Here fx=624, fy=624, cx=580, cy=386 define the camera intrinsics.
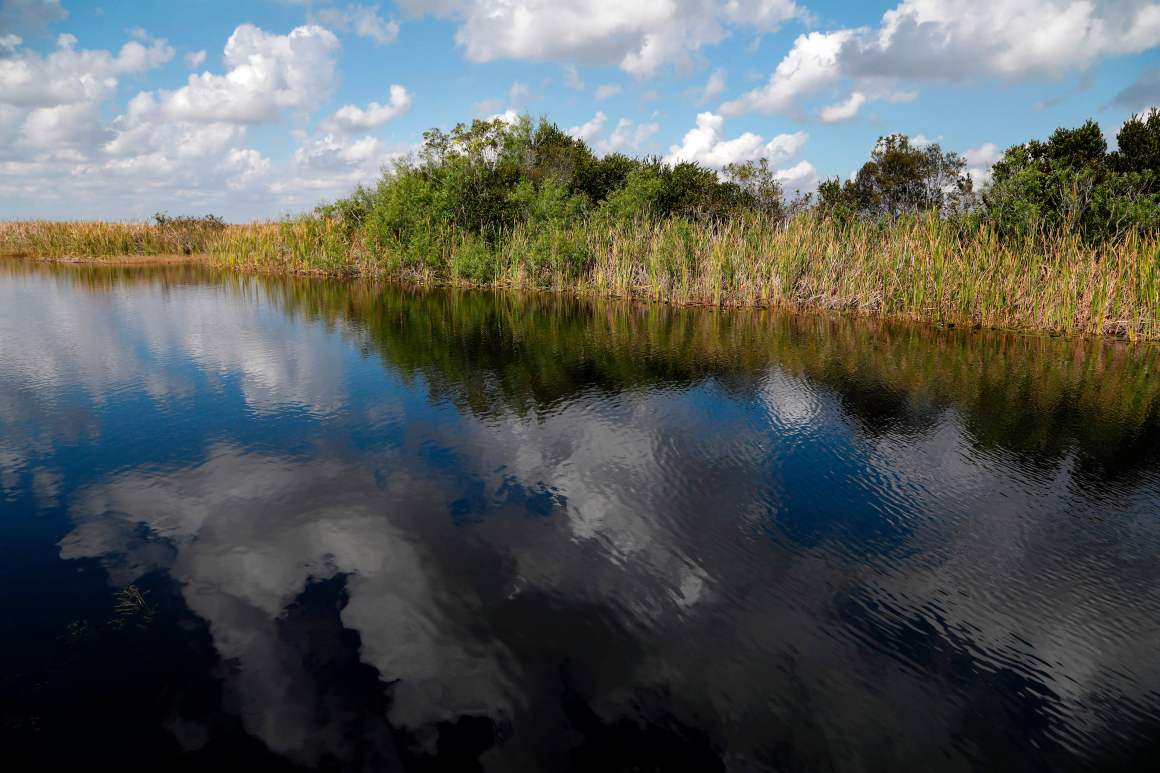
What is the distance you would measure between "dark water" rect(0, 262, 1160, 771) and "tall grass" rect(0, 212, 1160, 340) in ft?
21.9

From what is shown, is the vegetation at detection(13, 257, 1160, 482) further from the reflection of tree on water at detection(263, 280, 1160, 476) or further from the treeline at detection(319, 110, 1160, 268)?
the treeline at detection(319, 110, 1160, 268)

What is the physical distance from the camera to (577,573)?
581 cm

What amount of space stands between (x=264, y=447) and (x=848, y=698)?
307 inches

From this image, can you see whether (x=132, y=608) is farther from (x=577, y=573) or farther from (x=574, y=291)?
(x=574, y=291)

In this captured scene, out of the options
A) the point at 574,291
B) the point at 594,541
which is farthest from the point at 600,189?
the point at 594,541

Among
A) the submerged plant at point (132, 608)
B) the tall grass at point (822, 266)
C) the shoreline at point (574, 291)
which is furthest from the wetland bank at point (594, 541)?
the shoreline at point (574, 291)

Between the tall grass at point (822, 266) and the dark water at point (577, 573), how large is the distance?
21.9 feet

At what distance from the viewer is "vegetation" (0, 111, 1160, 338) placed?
723 inches

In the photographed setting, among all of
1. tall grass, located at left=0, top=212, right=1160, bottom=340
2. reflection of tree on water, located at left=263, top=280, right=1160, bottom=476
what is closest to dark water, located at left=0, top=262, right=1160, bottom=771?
reflection of tree on water, located at left=263, top=280, right=1160, bottom=476

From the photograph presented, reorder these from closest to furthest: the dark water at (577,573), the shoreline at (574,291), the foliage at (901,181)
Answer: the dark water at (577,573) → the shoreline at (574,291) → the foliage at (901,181)

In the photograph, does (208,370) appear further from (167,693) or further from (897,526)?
(897,526)

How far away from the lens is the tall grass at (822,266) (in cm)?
1716

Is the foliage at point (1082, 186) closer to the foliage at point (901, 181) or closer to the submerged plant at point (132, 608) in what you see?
the foliage at point (901, 181)

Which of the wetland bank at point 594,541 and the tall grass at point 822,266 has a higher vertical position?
the tall grass at point 822,266
